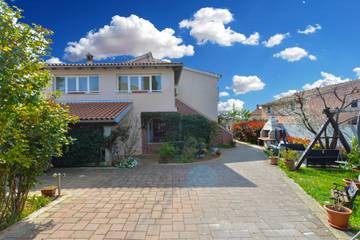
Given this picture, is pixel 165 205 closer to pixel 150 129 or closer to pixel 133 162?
pixel 133 162

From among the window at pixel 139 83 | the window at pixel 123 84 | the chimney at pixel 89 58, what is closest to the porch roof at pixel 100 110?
the window at pixel 123 84

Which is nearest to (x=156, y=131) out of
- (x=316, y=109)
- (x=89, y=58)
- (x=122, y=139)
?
(x=122, y=139)

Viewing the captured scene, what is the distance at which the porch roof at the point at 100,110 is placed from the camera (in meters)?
11.2

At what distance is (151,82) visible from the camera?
15094 millimetres

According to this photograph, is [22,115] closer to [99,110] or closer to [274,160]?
[99,110]

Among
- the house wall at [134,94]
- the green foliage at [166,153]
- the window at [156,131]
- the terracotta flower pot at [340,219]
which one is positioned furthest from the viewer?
the window at [156,131]

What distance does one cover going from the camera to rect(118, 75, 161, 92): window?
1507cm

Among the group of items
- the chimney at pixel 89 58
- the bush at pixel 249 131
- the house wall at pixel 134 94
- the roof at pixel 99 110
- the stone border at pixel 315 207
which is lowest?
the stone border at pixel 315 207

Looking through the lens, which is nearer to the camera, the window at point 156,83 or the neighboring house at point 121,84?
the neighboring house at point 121,84

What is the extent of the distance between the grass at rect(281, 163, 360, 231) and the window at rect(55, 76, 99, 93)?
12973 mm

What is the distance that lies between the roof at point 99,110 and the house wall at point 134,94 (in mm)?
637

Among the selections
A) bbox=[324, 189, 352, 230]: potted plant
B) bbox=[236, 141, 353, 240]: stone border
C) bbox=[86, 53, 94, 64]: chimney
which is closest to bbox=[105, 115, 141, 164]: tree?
bbox=[86, 53, 94, 64]: chimney

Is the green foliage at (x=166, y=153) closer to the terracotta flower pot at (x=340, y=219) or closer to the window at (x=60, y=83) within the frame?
the window at (x=60, y=83)

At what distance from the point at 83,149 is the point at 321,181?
1097 centimetres
